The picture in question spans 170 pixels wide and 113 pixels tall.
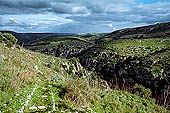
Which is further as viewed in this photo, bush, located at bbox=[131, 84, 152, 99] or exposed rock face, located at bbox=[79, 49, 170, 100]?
exposed rock face, located at bbox=[79, 49, 170, 100]

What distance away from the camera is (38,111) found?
7.90m

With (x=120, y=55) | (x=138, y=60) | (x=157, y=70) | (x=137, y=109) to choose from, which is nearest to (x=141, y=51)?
(x=120, y=55)

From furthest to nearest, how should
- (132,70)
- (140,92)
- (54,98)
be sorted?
(132,70) < (140,92) < (54,98)

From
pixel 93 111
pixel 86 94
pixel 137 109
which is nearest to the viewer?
pixel 93 111

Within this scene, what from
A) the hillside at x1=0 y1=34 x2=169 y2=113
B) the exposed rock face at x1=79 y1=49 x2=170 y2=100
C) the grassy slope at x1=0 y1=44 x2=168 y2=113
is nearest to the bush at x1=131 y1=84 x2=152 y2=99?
the hillside at x1=0 y1=34 x2=169 y2=113

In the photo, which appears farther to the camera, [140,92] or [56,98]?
[140,92]

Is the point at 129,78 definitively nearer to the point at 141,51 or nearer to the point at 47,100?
the point at 141,51

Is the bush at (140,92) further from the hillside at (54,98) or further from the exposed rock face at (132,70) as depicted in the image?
the exposed rock face at (132,70)

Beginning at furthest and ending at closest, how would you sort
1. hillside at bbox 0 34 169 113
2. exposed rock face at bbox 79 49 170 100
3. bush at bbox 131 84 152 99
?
1. exposed rock face at bbox 79 49 170 100
2. bush at bbox 131 84 152 99
3. hillside at bbox 0 34 169 113

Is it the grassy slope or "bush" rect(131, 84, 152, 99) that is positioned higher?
the grassy slope

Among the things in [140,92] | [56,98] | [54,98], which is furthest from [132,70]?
[54,98]

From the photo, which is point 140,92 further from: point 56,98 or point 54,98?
point 54,98

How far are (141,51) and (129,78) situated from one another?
184 feet

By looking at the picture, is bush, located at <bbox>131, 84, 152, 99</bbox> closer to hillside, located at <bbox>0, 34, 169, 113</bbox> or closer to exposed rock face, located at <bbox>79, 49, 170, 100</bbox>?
hillside, located at <bbox>0, 34, 169, 113</bbox>
